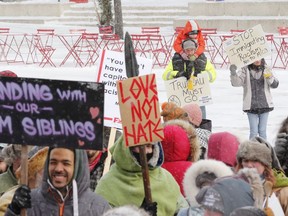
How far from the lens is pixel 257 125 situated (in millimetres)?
13039

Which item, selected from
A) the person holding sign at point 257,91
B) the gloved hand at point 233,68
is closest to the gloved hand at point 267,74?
the person holding sign at point 257,91

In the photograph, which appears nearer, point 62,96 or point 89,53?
point 62,96

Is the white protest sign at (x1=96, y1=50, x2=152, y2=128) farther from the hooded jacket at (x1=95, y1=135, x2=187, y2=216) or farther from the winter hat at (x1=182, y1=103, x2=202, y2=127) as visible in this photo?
the hooded jacket at (x1=95, y1=135, x2=187, y2=216)

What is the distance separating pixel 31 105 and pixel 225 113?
12347 mm

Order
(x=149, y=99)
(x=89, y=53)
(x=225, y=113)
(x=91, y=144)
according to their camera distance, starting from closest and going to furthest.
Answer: (x=91, y=144), (x=149, y=99), (x=225, y=113), (x=89, y=53)

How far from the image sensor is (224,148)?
7.22 metres

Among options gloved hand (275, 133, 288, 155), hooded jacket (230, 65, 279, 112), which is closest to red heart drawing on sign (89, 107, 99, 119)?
gloved hand (275, 133, 288, 155)

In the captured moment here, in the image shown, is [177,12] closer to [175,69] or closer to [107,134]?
[175,69]

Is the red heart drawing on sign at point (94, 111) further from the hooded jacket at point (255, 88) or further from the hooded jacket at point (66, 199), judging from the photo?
the hooded jacket at point (255, 88)

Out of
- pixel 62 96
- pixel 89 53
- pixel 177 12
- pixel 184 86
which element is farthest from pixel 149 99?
pixel 177 12

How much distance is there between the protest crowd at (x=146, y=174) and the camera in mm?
5495

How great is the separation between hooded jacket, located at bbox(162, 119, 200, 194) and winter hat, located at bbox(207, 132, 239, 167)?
234 mm

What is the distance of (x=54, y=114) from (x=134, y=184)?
3.85ft

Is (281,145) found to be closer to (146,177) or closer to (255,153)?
(255,153)
